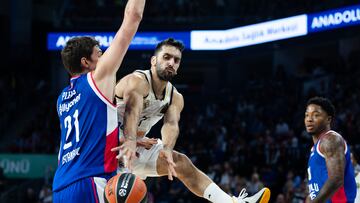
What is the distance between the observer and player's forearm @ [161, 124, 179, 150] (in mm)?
6672

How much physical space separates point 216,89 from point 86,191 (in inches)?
979

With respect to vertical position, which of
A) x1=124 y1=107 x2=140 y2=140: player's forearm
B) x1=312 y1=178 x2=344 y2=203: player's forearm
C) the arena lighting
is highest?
the arena lighting

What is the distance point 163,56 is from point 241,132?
13047 mm

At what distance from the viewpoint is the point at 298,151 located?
623 inches

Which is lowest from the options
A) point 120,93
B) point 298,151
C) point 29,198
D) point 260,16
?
point 29,198

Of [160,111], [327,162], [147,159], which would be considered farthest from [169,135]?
[327,162]

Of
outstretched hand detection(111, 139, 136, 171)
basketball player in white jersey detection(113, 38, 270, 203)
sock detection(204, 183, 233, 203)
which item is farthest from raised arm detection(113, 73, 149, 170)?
sock detection(204, 183, 233, 203)

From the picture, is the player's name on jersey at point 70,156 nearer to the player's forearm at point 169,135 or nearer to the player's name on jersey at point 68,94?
the player's name on jersey at point 68,94

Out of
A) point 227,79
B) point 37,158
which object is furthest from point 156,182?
point 227,79

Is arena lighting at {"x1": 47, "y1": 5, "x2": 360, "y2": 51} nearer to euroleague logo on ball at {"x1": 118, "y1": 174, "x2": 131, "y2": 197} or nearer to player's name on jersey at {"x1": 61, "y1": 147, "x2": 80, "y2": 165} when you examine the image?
player's name on jersey at {"x1": 61, "y1": 147, "x2": 80, "y2": 165}

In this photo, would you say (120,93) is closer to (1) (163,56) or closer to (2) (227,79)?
(1) (163,56)

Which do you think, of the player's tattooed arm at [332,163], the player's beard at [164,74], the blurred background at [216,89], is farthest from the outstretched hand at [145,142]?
the blurred background at [216,89]

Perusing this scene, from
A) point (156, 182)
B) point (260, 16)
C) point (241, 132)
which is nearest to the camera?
point (156, 182)

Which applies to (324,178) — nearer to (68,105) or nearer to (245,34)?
(68,105)
